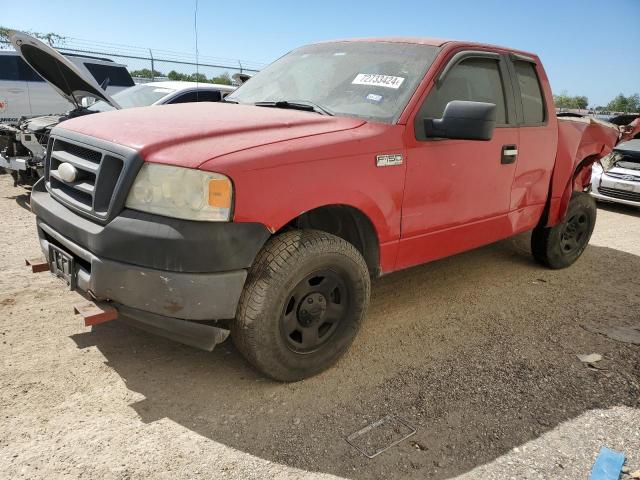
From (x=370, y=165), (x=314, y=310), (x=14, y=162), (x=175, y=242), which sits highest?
(x=370, y=165)

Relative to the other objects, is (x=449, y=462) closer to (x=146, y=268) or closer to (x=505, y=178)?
(x=146, y=268)

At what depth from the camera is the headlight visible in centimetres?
237

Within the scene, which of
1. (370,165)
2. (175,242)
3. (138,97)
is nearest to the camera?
(175,242)

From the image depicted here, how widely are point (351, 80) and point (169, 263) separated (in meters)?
1.81

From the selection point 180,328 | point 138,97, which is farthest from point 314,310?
point 138,97

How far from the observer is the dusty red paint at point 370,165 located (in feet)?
8.20

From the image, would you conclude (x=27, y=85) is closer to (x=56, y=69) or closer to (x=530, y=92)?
(x=56, y=69)

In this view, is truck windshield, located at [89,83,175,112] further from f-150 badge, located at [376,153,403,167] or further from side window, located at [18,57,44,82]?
f-150 badge, located at [376,153,403,167]

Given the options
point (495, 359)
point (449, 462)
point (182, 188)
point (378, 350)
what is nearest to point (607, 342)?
point (495, 359)

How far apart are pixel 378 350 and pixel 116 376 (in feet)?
5.23

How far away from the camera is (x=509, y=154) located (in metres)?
3.90

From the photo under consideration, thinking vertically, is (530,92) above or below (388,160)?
above

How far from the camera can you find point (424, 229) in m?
3.40

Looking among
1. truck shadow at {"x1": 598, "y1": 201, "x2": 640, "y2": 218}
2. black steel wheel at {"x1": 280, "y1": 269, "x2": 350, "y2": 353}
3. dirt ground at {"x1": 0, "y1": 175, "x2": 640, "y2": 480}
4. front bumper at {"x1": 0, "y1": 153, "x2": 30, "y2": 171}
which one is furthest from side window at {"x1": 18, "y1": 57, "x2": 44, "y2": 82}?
truck shadow at {"x1": 598, "y1": 201, "x2": 640, "y2": 218}
